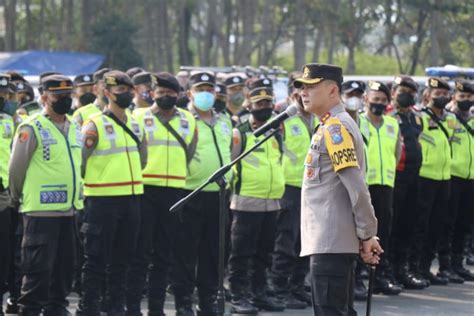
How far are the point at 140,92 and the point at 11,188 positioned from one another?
2848 mm

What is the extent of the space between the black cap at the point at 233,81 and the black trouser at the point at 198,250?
288cm

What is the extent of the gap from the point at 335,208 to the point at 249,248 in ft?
13.3

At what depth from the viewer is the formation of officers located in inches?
312

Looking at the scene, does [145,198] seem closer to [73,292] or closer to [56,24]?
[73,292]

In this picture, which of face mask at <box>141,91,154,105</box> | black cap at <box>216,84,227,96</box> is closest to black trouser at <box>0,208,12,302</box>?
face mask at <box>141,91,154,105</box>

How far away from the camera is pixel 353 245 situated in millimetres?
7875

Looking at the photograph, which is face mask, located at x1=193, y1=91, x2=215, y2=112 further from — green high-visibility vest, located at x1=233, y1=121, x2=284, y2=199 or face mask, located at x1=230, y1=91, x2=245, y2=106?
Answer: face mask, located at x1=230, y1=91, x2=245, y2=106

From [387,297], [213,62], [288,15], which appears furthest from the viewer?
[213,62]

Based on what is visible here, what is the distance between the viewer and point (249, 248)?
11.8 meters

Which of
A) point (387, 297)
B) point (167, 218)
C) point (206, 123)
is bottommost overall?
point (387, 297)

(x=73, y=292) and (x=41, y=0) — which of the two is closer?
(x=73, y=292)

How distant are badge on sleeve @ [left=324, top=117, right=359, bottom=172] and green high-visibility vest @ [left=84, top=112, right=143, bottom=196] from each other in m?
3.07

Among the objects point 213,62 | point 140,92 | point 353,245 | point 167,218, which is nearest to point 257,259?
point 167,218

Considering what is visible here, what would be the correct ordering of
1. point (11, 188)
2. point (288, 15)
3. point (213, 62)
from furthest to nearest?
point (213, 62), point (288, 15), point (11, 188)
